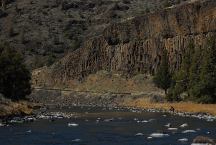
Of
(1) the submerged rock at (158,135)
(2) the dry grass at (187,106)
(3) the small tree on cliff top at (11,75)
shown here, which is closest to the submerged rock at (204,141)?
(1) the submerged rock at (158,135)

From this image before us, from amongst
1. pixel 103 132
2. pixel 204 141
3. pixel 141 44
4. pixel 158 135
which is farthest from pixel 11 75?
pixel 141 44

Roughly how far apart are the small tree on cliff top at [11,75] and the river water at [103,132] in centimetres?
2624

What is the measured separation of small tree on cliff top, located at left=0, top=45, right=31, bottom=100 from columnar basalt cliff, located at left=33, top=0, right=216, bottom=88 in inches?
2309

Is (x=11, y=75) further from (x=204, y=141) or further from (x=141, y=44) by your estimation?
(x=141, y=44)

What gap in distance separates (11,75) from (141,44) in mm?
72637

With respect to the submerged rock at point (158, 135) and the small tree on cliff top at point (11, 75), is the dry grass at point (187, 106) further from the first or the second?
the submerged rock at point (158, 135)

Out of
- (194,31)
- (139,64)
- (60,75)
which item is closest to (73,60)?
(60,75)

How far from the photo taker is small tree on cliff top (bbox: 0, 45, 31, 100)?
10194cm

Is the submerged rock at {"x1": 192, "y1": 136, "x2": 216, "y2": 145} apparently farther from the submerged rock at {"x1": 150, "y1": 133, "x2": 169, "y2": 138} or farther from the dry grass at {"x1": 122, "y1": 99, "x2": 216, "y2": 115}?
the dry grass at {"x1": 122, "y1": 99, "x2": 216, "y2": 115}

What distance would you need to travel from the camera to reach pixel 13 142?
52281mm

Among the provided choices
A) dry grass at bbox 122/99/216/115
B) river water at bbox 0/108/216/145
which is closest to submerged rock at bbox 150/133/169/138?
river water at bbox 0/108/216/145

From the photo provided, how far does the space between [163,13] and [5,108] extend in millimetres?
94499

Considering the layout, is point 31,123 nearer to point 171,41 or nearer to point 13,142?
point 13,142

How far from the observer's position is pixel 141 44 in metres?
171
